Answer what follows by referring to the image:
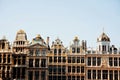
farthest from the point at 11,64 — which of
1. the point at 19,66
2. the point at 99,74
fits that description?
the point at 99,74

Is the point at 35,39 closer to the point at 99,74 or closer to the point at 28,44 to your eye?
the point at 28,44

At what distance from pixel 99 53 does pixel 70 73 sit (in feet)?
15.5

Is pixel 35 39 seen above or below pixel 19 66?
above

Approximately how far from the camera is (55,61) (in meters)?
49.4

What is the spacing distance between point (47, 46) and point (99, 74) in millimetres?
7901

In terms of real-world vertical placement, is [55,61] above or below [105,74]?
above

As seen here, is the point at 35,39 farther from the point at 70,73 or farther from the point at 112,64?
the point at 112,64

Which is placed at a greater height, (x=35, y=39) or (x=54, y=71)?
(x=35, y=39)

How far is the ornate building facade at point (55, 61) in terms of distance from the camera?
49188mm

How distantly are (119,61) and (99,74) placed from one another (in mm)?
3187

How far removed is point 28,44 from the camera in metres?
49.7

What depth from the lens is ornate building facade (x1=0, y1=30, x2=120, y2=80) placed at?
49188 millimetres

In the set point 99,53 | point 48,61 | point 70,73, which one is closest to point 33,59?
point 48,61

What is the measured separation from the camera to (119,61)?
4947cm
